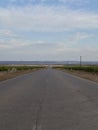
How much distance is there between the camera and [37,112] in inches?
463

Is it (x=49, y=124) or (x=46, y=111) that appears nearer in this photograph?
(x=49, y=124)

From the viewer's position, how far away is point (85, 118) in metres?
10.5

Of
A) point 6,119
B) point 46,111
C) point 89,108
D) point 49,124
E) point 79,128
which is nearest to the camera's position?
point 79,128

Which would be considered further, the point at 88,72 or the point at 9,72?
the point at 88,72

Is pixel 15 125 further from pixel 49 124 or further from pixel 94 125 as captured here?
→ pixel 94 125

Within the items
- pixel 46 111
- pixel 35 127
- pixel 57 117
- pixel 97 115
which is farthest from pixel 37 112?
pixel 35 127

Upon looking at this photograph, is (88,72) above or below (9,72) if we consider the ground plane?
below

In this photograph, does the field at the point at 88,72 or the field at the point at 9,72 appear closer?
the field at the point at 88,72

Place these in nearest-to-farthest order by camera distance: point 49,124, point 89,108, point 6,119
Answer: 1. point 49,124
2. point 6,119
3. point 89,108

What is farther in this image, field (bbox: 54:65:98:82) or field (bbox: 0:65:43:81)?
field (bbox: 0:65:43:81)

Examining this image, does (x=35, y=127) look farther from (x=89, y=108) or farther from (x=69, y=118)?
(x=89, y=108)

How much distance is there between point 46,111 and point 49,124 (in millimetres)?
2690

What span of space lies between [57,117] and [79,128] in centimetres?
195

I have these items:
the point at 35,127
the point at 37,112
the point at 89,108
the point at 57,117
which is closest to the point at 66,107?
the point at 89,108
